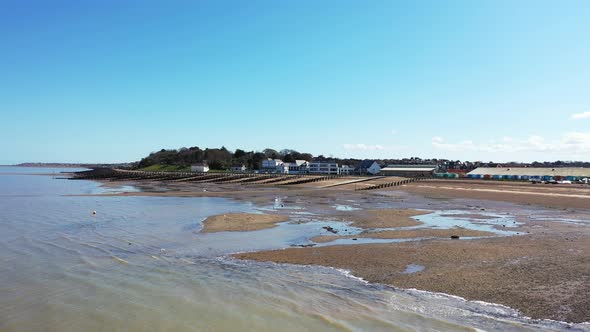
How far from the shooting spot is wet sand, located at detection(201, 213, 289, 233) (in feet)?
69.1

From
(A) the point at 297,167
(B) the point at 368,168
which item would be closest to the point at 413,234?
(B) the point at 368,168

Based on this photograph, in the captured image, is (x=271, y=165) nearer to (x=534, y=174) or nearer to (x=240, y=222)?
(x=534, y=174)

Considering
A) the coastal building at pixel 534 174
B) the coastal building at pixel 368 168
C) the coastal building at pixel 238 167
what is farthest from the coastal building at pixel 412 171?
the coastal building at pixel 238 167

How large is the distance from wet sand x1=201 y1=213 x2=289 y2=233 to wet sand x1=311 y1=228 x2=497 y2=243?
4666 mm

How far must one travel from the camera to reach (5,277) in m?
11.9

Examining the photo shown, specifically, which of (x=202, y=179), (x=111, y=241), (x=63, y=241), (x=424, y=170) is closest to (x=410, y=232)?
(x=111, y=241)

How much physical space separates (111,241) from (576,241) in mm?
19278

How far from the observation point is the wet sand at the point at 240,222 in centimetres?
2105

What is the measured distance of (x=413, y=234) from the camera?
18984mm

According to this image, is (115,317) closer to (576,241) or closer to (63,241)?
(63,241)

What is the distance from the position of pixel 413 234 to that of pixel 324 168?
114615mm

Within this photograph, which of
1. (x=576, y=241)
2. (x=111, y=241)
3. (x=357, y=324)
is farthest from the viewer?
(x=111, y=241)

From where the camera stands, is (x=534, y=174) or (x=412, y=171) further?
(x=412, y=171)

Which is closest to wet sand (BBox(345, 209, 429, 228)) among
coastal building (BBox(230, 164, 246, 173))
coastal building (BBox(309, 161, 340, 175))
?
coastal building (BBox(309, 161, 340, 175))
